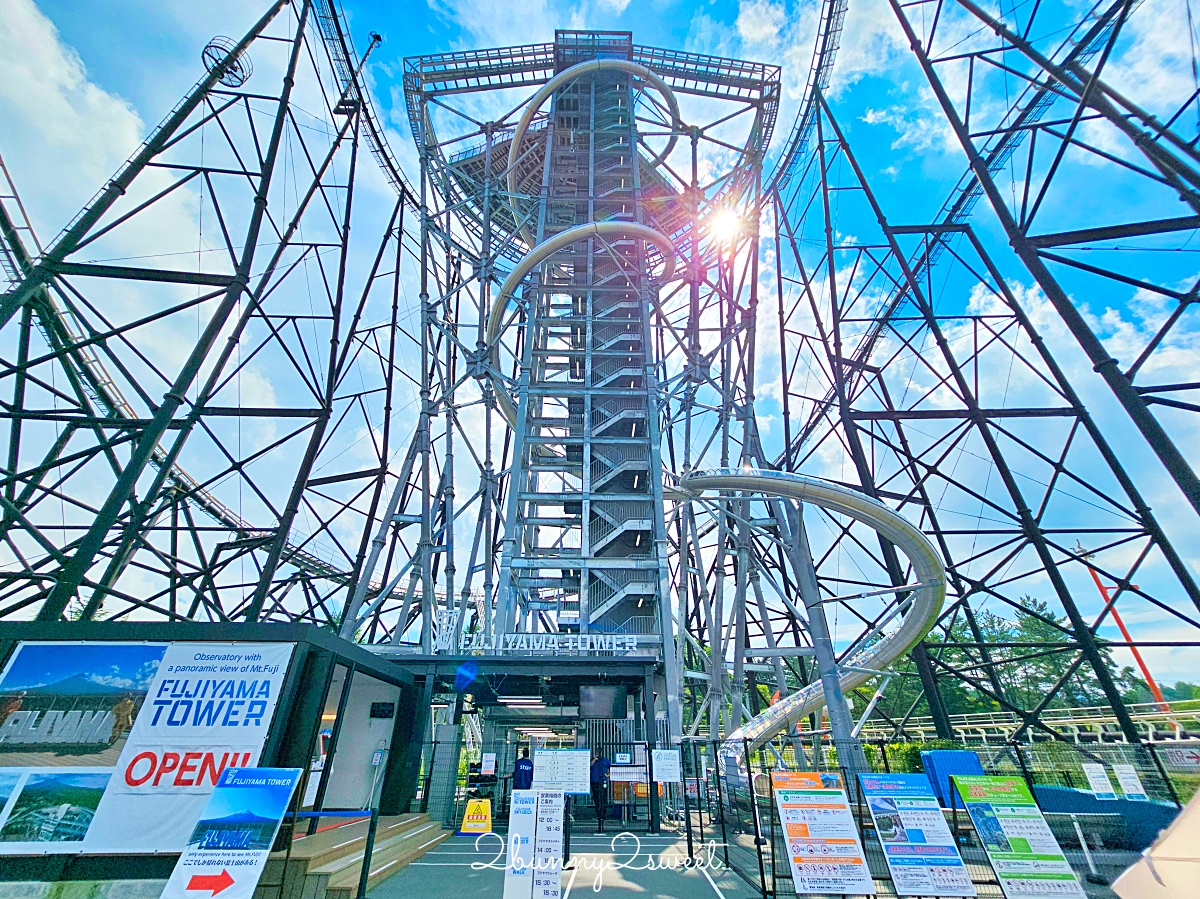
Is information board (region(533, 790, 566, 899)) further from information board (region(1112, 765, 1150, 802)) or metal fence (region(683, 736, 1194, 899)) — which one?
information board (region(1112, 765, 1150, 802))

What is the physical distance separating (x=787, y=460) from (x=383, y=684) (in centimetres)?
1710

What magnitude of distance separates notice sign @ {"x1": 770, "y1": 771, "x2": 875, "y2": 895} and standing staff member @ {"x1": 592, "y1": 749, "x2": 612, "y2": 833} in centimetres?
883

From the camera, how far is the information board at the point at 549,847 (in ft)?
21.7

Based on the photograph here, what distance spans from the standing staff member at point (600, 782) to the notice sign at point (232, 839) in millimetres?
9984

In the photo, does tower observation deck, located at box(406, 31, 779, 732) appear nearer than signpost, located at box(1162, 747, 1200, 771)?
No

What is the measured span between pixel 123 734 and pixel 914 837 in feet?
35.7

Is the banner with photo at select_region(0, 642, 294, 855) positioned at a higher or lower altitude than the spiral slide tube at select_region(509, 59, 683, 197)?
lower

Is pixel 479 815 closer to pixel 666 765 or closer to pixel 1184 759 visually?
pixel 666 765

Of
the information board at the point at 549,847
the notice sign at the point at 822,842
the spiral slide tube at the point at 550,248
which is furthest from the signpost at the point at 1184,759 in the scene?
the spiral slide tube at the point at 550,248

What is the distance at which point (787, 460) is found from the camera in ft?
79.6

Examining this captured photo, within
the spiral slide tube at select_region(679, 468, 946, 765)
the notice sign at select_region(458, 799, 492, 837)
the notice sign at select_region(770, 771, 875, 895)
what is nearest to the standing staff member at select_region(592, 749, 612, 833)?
the spiral slide tube at select_region(679, 468, 946, 765)

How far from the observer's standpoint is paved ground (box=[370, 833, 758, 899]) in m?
8.09

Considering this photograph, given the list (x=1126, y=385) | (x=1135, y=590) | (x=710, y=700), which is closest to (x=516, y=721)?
(x=710, y=700)

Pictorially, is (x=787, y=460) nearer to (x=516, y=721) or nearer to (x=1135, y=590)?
(x=1135, y=590)
